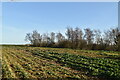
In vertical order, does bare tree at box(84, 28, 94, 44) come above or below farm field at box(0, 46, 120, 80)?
above

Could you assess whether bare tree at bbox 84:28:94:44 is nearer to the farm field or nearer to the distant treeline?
the distant treeline

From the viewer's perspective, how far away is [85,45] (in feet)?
73.7

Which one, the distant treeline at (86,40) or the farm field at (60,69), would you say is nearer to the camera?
the farm field at (60,69)

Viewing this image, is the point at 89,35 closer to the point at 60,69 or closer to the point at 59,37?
the point at 59,37

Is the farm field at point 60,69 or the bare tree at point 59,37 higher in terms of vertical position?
the bare tree at point 59,37

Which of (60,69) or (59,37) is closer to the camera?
(60,69)

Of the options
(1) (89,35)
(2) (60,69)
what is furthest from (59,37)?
(2) (60,69)

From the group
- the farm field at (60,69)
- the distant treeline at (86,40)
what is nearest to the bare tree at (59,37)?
the distant treeline at (86,40)

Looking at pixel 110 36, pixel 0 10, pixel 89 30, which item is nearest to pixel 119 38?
pixel 110 36

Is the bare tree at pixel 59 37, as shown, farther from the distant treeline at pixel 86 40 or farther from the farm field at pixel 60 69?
the farm field at pixel 60 69

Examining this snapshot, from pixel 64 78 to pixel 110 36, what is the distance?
20.7m

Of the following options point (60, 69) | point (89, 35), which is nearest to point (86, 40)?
point (89, 35)

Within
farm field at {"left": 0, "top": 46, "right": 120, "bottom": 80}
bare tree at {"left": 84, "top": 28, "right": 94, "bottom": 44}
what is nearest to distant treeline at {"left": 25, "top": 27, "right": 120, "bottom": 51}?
bare tree at {"left": 84, "top": 28, "right": 94, "bottom": 44}

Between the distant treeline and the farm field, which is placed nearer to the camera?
the farm field
